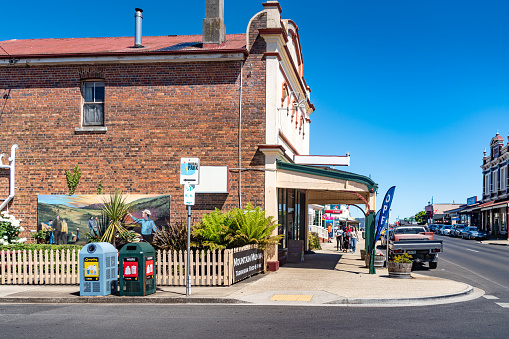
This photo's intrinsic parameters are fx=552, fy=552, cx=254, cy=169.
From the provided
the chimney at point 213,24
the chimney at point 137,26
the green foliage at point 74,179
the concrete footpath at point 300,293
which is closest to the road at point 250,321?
the concrete footpath at point 300,293

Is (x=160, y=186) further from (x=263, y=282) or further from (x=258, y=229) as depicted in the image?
(x=263, y=282)

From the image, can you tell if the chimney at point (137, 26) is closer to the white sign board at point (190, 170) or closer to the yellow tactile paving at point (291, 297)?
the white sign board at point (190, 170)

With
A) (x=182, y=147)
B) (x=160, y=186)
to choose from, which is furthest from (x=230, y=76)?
(x=160, y=186)

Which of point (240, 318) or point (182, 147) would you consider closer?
point (240, 318)

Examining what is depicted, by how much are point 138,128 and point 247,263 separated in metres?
6.80

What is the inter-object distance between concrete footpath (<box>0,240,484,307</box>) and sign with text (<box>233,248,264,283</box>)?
10.1 inches

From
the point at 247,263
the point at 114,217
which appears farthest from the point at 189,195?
the point at 114,217

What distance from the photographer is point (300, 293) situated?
13.3 m

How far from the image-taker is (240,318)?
33.1 feet

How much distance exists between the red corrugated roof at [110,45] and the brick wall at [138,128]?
0.61m

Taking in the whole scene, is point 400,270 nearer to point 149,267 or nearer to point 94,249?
point 149,267

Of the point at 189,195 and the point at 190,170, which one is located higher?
the point at 190,170

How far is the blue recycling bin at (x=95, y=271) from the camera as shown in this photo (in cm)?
1268

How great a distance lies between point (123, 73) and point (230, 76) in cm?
392
